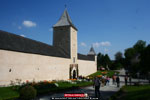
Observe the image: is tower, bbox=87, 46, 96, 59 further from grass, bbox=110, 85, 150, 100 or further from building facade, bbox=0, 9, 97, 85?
grass, bbox=110, 85, 150, 100

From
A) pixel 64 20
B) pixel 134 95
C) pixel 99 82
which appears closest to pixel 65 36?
pixel 64 20

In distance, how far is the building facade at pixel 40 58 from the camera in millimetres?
15102

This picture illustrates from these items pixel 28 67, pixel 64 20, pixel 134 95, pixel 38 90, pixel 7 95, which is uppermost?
pixel 64 20

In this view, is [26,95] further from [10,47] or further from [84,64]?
[84,64]

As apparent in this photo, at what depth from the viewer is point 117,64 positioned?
236ft

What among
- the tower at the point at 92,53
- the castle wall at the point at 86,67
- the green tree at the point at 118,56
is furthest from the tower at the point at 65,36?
the green tree at the point at 118,56

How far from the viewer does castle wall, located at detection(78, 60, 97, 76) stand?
115 feet

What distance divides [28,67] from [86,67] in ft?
78.9

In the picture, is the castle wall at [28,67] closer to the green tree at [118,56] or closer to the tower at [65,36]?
the tower at [65,36]

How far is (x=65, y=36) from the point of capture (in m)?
30.4

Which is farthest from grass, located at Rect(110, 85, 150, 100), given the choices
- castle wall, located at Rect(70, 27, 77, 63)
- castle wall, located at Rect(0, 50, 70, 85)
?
castle wall, located at Rect(70, 27, 77, 63)

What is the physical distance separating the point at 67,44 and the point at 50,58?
8579mm

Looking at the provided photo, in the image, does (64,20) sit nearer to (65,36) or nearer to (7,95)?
(65,36)

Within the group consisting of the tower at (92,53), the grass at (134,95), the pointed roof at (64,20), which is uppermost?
the pointed roof at (64,20)
